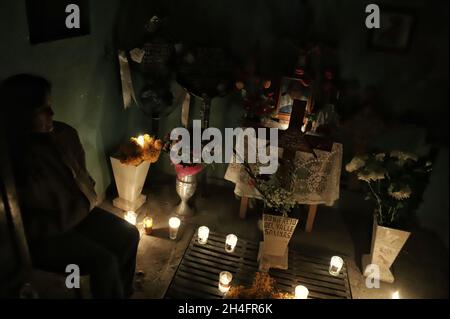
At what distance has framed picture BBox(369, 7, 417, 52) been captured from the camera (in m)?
3.65

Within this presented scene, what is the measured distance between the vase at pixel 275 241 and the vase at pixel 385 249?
731mm

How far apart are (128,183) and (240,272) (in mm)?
1431

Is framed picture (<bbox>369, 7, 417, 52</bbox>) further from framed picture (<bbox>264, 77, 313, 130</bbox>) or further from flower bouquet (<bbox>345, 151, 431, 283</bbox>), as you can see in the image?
flower bouquet (<bbox>345, 151, 431, 283</bbox>)

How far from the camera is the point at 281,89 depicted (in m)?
3.90

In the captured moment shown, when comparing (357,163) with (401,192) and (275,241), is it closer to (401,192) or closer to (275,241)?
(401,192)

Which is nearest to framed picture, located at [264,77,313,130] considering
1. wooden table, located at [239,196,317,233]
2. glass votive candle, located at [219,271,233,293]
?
wooden table, located at [239,196,317,233]

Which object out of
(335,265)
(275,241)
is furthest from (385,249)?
(275,241)

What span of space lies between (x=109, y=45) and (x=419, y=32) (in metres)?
2.88

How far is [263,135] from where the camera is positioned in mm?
3824

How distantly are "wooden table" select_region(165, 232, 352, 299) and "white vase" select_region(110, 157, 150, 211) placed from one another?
760 mm

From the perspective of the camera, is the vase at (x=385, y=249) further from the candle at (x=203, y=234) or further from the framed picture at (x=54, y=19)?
the framed picture at (x=54, y=19)

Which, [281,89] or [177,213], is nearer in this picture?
[281,89]

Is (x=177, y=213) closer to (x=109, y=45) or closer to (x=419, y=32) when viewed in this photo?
(x=109, y=45)
